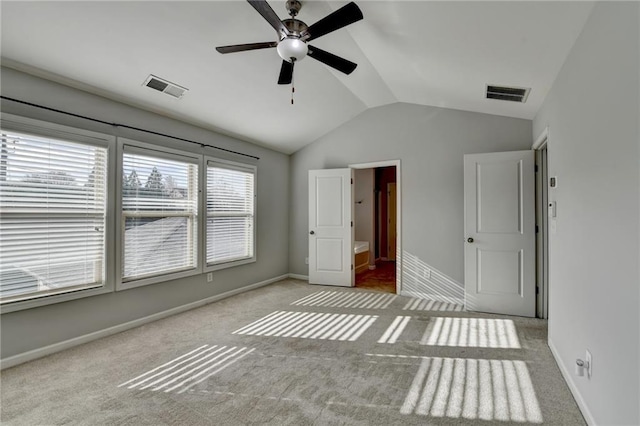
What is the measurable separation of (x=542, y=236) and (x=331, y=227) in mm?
2963

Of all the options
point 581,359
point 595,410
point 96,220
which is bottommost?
point 595,410

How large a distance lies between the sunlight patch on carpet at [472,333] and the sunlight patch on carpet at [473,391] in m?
0.36

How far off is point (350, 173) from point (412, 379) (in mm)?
3496

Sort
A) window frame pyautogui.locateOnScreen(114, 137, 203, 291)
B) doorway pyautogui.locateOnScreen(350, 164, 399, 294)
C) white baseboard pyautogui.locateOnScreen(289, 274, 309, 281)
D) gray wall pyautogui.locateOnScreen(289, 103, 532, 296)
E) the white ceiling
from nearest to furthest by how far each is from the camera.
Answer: the white ceiling < window frame pyautogui.locateOnScreen(114, 137, 203, 291) < gray wall pyautogui.locateOnScreen(289, 103, 532, 296) < white baseboard pyautogui.locateOnScreen(289, 274, 309, 281) < doorway pyautogui.locateOnScreen(350, 164, 399, 294)

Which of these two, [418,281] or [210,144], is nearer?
[210,144]

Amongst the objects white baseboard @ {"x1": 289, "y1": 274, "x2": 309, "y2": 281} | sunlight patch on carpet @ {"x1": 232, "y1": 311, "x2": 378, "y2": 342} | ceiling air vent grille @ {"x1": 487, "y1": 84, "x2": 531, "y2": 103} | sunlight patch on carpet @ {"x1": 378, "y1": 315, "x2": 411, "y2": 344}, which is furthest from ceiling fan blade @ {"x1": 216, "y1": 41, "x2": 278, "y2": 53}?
white baseboard @ {"x1": 289, "y1": 274, "x2": 309, "y2": 281}

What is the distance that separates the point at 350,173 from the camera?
527 cm

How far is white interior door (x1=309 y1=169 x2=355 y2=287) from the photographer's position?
209 inches

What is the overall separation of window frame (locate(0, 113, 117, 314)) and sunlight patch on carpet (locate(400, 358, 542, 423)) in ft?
9.74

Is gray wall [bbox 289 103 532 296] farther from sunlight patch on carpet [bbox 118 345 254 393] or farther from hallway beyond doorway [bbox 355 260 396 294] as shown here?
sunlight patch on carpet [bbox 118 345 254 393]

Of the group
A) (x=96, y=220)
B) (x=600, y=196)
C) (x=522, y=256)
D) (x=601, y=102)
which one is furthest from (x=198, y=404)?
(x=522, y=256)

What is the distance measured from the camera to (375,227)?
796 centimetres

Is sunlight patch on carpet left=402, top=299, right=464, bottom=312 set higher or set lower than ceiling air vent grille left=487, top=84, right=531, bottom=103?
lower

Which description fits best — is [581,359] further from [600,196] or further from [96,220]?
[96,220]
